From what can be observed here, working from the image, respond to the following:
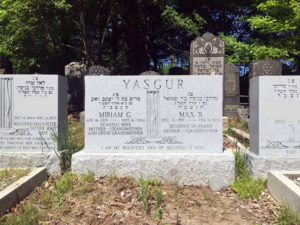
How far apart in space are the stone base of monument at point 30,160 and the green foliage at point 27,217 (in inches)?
47.2

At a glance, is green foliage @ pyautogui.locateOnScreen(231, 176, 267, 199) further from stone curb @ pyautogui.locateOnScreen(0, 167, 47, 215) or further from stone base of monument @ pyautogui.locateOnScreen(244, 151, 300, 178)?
stone curb @ pyautogui.locateOnScreen(0, 167, 47, 215)

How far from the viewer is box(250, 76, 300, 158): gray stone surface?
4.37m

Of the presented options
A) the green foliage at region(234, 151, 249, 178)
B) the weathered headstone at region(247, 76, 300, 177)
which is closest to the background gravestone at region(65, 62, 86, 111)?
the green foliage at region(234, 151, 249, 178)

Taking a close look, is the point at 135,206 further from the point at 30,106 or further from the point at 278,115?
the point at 278,115

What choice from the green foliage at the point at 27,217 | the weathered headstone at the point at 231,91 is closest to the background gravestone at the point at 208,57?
the weathered headstone at the point at 231,91

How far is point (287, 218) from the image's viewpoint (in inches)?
121

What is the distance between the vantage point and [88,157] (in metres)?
4.43

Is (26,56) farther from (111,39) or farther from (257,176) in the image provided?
(257,176)

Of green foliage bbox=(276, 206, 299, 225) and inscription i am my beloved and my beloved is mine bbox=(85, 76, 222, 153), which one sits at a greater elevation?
inscription i am my beloved and my beloved is mine bbox=(85, 76, 222, 153)

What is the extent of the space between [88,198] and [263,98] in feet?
10.6

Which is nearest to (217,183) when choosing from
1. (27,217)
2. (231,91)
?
(27,217)

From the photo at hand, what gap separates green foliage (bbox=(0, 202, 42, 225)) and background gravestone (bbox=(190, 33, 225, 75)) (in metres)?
8.21

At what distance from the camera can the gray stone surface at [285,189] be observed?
321 cm

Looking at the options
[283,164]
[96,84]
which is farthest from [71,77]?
[283,164]
